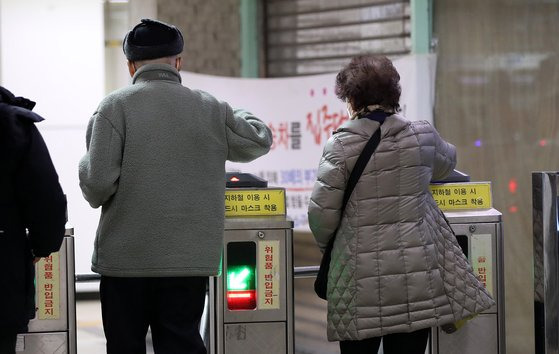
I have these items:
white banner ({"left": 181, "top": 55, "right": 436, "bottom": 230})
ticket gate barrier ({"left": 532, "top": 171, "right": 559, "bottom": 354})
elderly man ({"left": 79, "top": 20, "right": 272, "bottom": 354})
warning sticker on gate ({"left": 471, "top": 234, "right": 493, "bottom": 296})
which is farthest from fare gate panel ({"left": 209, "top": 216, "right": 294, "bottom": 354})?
white banner ({"left": 181, "top": 55, "right": 436, "bottom": 230})

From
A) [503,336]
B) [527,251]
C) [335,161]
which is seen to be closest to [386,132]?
[335,161]

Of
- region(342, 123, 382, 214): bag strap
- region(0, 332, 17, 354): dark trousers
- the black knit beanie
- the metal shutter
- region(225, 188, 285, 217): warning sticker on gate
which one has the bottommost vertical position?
region(0, 332, 17, 354): dark trousers

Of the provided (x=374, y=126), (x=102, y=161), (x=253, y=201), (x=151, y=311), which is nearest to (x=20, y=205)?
(x=102, y=161)

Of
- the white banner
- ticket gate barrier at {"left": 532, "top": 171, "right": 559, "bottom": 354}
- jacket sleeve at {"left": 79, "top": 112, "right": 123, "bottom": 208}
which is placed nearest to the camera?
jacket sleeve at {"left": 79, "top": 112, "right": 123, "bottom": 208}

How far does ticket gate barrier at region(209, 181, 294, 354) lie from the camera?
11.3 ft

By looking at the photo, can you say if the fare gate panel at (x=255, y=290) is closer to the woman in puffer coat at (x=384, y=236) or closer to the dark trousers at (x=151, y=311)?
the woman in puffer coat at (x=384, y=236)

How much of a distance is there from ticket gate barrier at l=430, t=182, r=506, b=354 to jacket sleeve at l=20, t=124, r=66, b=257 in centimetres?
154

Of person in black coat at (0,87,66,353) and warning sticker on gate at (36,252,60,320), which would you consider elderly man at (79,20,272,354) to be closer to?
person in black coat at (0,87,66,353)

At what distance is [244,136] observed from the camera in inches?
116

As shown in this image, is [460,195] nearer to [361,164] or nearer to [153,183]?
A: [361,164]

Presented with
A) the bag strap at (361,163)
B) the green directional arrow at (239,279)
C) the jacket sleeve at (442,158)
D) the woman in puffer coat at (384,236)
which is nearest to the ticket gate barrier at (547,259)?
the jacket sleeve at (442,158)

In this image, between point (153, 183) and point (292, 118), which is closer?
point (153, 183)

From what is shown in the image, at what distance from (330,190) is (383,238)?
0.74 ft

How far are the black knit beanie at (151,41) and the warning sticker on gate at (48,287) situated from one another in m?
0.95
